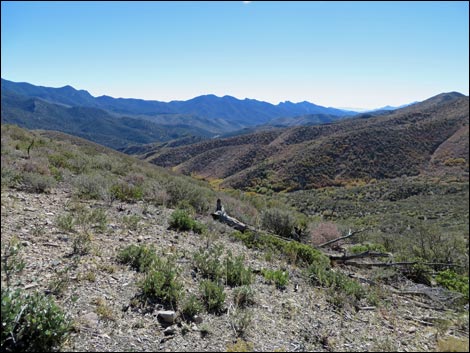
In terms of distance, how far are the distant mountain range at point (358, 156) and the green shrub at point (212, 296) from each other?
37105 mm

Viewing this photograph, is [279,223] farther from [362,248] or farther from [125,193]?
[125,193]

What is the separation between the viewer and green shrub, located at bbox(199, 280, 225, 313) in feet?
14.4

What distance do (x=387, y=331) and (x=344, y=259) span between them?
11.8ft

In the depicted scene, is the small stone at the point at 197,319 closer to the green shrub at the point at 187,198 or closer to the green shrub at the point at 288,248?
the green shrub at the point at 288,248

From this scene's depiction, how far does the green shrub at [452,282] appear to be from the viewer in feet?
22.2

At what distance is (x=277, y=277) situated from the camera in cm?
576

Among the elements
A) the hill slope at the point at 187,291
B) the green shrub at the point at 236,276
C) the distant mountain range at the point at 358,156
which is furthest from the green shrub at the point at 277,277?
the distant mountain range at the point at 358,156

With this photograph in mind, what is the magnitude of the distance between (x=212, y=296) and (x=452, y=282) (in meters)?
5.77

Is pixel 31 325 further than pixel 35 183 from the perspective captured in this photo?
No

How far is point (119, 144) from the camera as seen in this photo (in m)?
174

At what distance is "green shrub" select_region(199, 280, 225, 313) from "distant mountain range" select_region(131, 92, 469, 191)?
122 feet

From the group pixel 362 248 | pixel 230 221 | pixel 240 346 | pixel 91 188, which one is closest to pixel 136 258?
pixel 240 346

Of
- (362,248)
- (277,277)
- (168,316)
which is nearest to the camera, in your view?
(168,316)

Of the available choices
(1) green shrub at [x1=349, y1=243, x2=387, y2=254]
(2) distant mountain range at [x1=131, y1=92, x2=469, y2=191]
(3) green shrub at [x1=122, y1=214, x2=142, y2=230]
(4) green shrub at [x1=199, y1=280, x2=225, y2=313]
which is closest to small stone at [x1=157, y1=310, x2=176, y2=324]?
(4) green shrub at [x1=199, y1=280, x2=225, y2=313]
